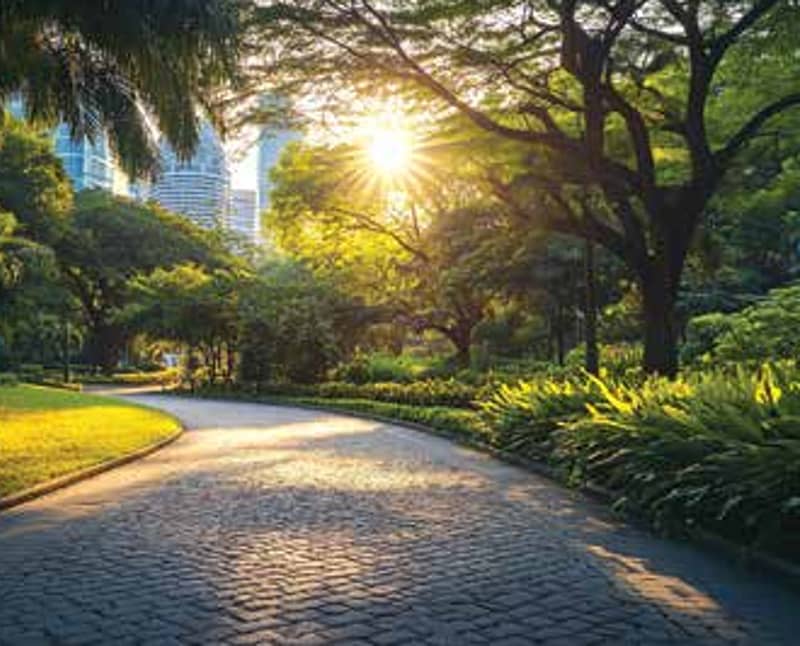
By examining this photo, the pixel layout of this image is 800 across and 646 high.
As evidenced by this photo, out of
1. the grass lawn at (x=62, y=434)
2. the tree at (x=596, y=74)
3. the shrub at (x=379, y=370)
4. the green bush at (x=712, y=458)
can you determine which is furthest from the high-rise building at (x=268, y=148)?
the green bush at (x=712, y=458)

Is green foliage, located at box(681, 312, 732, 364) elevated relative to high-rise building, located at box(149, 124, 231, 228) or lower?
lower

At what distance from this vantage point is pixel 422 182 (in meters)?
31.5

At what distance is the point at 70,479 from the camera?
535 inches

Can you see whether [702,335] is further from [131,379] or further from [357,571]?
[131,379]

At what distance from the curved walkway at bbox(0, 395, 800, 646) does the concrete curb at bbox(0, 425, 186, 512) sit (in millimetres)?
256

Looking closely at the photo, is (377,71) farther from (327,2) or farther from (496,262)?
(496,262)

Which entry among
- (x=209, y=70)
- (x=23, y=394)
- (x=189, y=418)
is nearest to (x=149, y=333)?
(x=23, y=394)

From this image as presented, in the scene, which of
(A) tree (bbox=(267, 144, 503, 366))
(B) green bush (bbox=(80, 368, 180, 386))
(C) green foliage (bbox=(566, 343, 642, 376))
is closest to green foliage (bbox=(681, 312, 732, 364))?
(C) green foliage (bbox=(566, 343, 642, 376))

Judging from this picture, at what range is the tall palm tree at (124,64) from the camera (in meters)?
11.7

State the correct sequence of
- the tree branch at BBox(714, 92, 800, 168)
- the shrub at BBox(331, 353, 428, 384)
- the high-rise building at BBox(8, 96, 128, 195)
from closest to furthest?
the high-rise building at BBox(8, 96, 128, 195) < the tree branch at BBox(714, 92, 800, 168) < the shrub at BBox(331, 353, 428, 384)

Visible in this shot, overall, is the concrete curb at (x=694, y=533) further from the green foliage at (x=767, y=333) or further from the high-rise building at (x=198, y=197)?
the high-rise building at (x=198, y=197)

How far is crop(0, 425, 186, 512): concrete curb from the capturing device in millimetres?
11528

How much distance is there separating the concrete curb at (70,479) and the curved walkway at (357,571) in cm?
26

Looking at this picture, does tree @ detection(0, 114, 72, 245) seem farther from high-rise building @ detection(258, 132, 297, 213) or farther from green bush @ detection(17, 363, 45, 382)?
high-rise building @ detection(258, 132, 297, 213)
